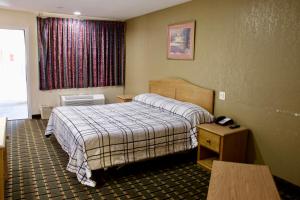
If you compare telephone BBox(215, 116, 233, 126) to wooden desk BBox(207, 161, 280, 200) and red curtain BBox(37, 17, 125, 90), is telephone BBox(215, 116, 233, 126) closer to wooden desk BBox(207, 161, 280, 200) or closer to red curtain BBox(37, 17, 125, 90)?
wooden desk BBox(207, 161, 280, 200)

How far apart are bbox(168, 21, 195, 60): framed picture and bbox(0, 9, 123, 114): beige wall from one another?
8.49 feet

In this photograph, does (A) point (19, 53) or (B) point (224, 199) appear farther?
(A) point (19, 53)

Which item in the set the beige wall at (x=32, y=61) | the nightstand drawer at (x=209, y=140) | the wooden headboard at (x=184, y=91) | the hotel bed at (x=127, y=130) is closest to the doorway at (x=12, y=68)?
the beige wall at (x=32, y=61)

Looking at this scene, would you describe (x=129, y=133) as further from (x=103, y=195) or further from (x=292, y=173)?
(x=292, y=173)

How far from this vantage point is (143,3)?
A: 4254mm

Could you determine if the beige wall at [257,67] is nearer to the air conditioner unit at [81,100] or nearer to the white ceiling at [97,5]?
the white ceiling at [97,5]

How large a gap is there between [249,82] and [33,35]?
4447mm

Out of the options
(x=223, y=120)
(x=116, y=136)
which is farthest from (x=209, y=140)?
(x=116, y=136)

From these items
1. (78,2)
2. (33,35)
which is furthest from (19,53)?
(78,2)

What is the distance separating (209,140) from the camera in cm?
324

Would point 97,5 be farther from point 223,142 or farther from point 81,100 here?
point 223,142

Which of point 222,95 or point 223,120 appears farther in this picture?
point 222,95

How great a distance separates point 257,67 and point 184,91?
1392 mm

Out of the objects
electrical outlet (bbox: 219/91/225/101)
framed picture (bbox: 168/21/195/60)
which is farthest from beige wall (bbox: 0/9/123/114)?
electrical outlet (bbox: 219/91/225/101)
